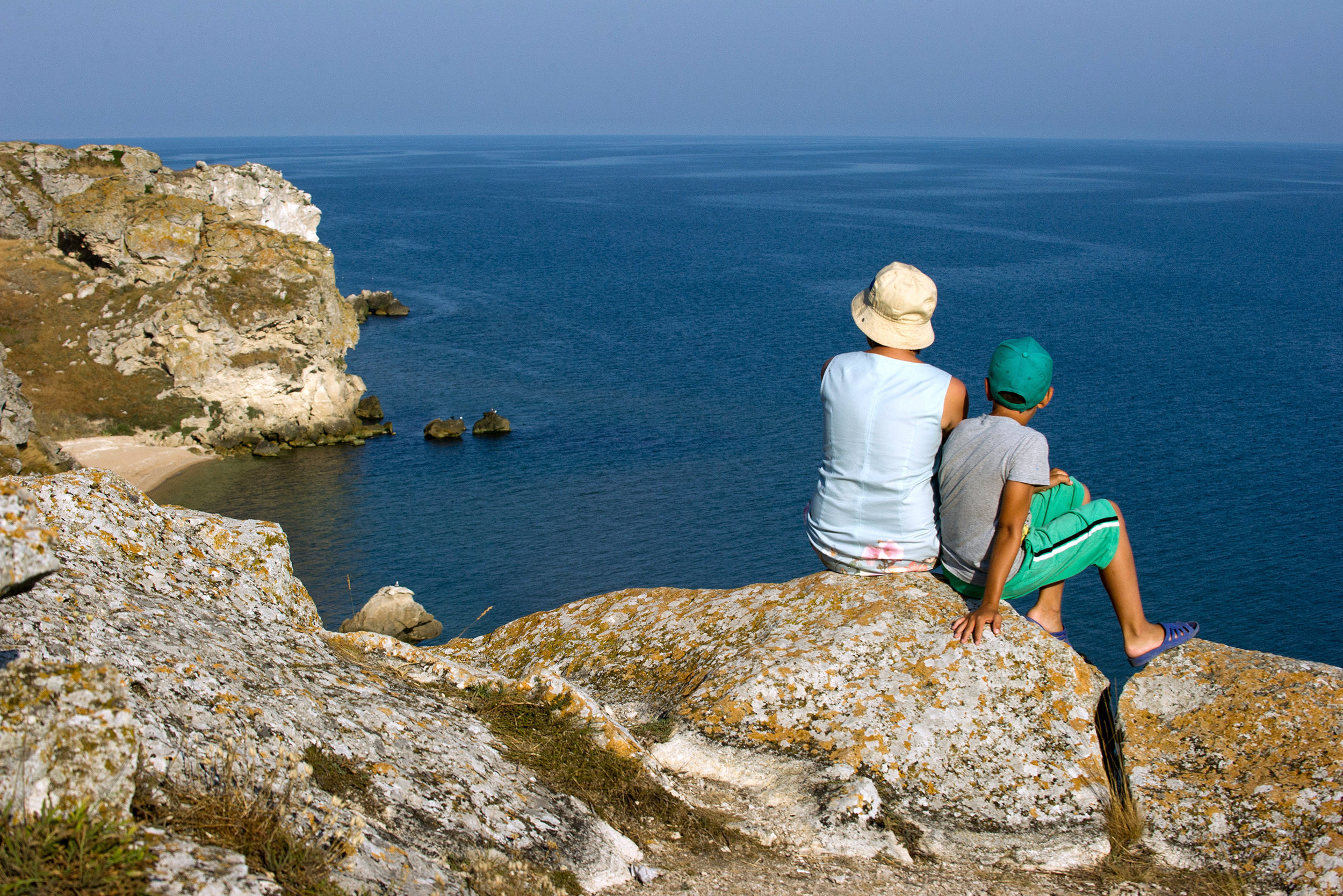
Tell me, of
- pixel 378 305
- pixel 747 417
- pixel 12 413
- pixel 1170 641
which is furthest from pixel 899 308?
pixel 378 305

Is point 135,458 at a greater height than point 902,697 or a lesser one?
lesser

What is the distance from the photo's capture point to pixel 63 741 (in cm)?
327

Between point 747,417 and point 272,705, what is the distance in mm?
55997

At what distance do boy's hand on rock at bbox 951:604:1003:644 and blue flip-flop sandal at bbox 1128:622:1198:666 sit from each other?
3.01 feet

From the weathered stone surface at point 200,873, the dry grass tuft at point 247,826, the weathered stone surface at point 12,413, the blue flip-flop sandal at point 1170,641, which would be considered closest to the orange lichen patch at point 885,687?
the blue flip-flop sandal at point 1170,641

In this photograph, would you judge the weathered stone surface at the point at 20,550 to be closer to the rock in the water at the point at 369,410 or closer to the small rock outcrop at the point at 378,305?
the rock in the water at the point at 369,410

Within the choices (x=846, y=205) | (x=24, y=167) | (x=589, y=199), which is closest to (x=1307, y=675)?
(x=24, y=167)

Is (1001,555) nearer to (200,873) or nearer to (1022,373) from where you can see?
(1022,373)

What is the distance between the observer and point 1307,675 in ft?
18.4

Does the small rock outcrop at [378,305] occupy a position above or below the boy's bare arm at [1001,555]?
below

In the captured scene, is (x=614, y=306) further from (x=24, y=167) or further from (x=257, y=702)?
(x=257, y=702)

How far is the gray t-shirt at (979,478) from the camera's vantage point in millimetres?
5664

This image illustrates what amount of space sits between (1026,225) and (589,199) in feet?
284

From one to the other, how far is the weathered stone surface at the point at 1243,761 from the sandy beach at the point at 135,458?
173 feet
